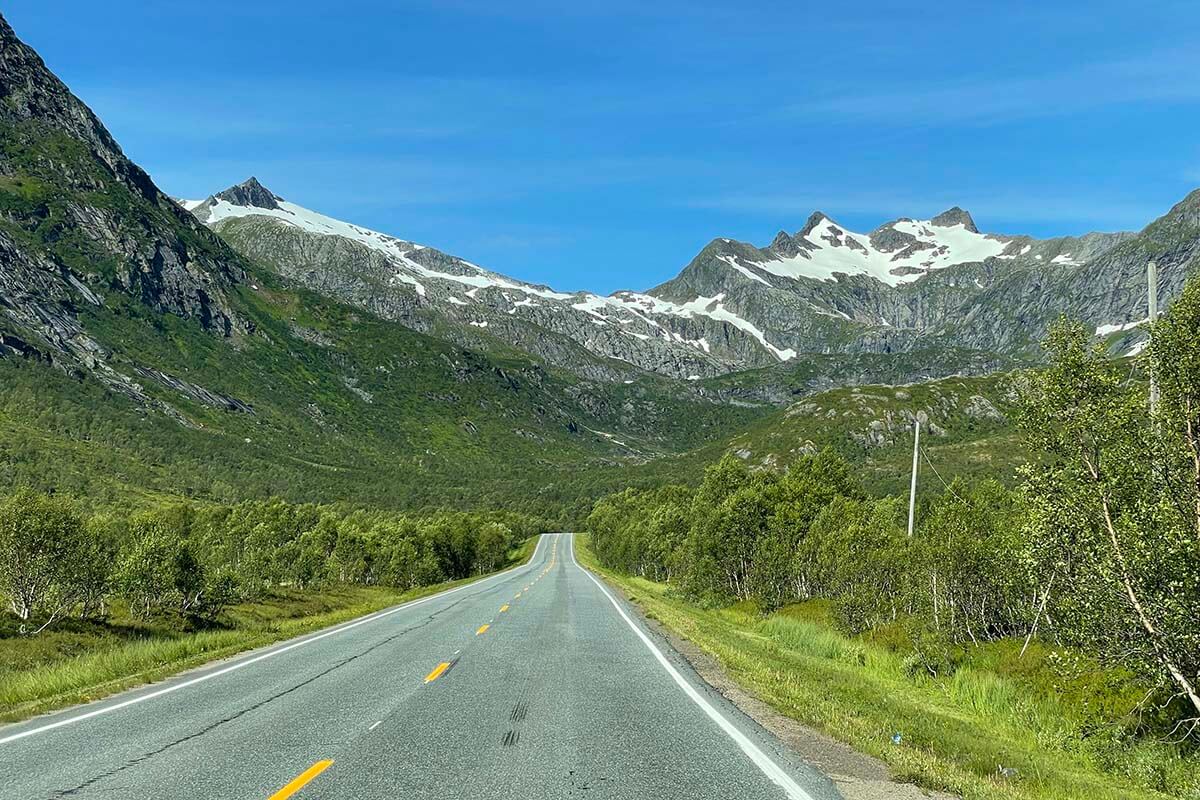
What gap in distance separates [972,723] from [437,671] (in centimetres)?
1074

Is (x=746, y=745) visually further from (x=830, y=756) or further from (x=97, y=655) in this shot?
(x=97, y=655)

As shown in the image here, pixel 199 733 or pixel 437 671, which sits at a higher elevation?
pixel 199 733

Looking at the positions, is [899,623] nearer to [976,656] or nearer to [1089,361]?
[976,656]

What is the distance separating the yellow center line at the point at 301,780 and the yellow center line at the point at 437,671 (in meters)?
Answer: 6.22

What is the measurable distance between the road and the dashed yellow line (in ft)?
0.14

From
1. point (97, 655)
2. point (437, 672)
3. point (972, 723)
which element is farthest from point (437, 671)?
point (972, 723)

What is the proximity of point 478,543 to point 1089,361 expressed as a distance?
416ft

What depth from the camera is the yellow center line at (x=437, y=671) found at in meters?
15.5

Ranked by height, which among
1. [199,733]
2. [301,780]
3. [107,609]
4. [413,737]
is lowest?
[107,609]

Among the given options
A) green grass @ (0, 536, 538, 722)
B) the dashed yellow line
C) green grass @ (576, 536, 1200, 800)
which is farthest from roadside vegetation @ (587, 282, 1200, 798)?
green grass @ (0, 536, 538, 722)

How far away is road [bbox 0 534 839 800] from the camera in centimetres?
830

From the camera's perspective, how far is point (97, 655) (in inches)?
764

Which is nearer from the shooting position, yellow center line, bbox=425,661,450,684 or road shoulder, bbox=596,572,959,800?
road shoulder, bbox=596,572,959,800

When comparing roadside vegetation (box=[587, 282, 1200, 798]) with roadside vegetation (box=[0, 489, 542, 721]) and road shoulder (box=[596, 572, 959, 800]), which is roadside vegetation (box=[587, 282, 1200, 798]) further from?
roadside vegetation (box=[0, 489, 542, 721])
